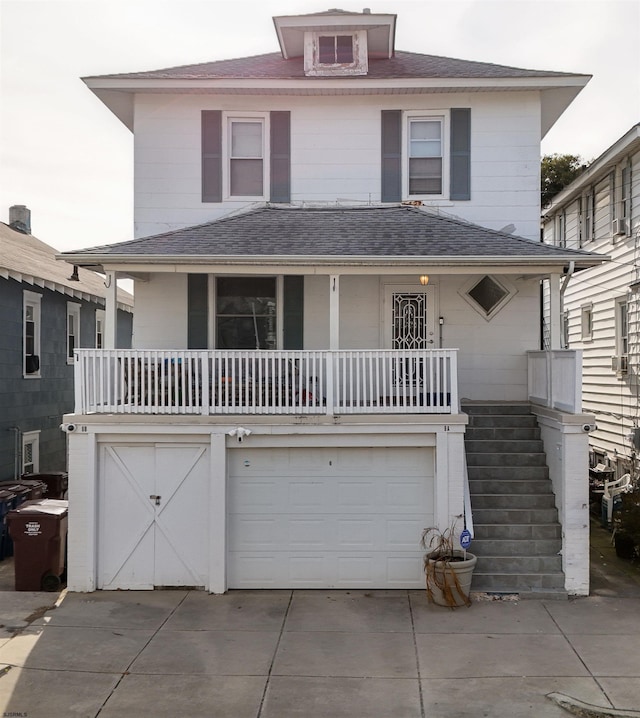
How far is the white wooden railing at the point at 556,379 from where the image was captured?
391 inches

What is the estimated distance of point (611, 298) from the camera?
16.1 meters

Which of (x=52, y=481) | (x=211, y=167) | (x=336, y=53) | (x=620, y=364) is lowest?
(x=52, y=481)

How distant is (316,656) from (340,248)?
→ 5.78 metres

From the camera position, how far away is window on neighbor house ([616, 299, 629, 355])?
50.9 feet

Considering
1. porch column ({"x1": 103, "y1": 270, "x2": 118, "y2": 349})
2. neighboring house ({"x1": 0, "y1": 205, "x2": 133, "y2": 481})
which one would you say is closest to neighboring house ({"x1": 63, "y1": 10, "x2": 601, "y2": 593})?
porch column ({"x1": 103, "y1": 270, "x2": 118, "y2": 349})

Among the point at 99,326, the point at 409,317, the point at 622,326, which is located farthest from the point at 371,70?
the point at 99,326

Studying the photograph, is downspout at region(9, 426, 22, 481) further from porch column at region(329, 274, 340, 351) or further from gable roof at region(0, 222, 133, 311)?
porch column at region(329, 274, 340, 351)

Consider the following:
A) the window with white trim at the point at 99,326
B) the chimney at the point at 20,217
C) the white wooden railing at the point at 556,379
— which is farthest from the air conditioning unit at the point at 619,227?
the chimney at the point at 20,217

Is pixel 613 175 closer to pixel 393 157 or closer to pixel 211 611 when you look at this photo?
pixel 393 157

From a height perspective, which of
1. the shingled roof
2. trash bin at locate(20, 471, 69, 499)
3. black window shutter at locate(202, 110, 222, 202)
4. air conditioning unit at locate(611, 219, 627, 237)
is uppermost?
the shingled roof

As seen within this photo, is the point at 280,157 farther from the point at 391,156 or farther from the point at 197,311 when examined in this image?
the point at 197,311

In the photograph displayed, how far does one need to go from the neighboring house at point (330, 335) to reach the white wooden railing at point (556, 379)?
66mm

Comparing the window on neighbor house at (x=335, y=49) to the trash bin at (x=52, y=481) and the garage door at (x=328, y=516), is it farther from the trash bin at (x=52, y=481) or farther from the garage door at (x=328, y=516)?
the trash bin at (x=52, y=481)

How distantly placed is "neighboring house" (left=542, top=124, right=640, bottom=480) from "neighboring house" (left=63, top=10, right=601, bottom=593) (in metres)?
2.22
